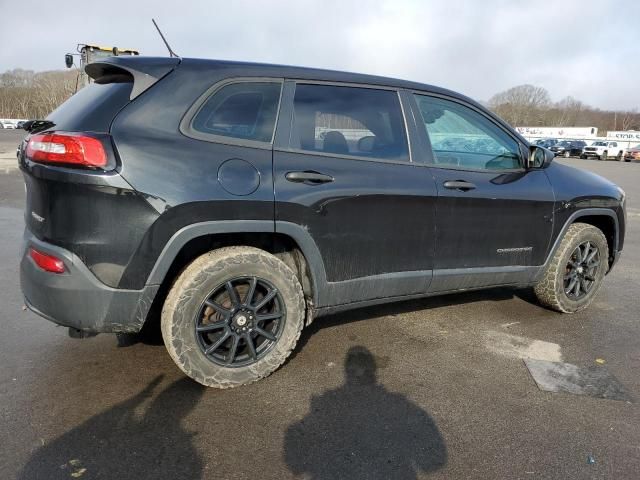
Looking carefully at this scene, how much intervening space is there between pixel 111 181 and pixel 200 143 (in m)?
0.50

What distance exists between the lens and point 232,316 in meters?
2.85

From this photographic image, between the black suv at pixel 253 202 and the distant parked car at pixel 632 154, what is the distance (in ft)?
150

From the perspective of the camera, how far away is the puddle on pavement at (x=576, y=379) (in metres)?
3.00

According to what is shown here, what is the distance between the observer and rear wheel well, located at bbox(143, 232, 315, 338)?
2805 mm

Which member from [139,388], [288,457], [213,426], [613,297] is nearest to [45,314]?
[139,388]

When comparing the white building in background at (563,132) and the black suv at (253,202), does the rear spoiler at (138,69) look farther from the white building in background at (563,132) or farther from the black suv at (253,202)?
the white building in background at (563,132)

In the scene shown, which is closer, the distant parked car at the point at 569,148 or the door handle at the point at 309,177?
the door handle at the point at 309,177

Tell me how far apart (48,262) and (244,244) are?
1038 millimetres

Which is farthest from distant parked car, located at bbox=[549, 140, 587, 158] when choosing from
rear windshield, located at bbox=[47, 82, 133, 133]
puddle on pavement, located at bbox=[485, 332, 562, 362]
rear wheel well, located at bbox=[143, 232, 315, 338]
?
rear windshield, located at bbox=[47, 82, 133, 133]

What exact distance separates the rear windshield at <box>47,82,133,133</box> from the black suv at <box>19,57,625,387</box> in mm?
11

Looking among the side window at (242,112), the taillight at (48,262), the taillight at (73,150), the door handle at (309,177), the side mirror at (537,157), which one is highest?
the side window at (242,112)

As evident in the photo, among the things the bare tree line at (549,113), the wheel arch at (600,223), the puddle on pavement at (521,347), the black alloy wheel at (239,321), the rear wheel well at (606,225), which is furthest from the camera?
the bare tree line at (549,113)

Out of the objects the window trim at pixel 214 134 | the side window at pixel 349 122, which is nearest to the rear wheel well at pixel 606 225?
the side window at pixel 349 122

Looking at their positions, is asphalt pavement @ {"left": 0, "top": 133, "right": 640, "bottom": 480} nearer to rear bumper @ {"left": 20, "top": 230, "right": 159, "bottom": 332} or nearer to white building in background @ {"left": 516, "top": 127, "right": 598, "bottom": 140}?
rear bumper @ {"left": 20, "top": 230, "right": 159, "bottom": 332}
